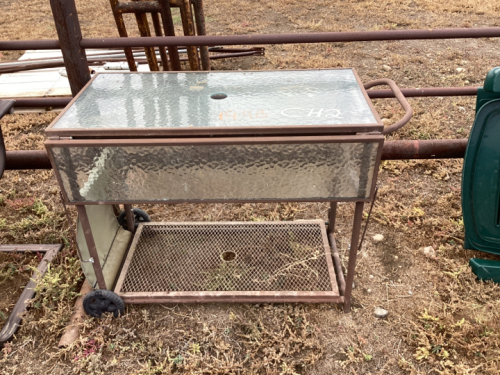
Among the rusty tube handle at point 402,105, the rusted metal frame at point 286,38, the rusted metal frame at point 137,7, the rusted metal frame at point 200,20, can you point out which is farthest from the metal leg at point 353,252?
the rusted metal frame at point 200,20

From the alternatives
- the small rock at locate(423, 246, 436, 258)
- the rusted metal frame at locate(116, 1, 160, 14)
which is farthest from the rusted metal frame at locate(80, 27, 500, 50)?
the small rock at locate(423, 246, 436, 258)

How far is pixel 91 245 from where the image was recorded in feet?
6.47

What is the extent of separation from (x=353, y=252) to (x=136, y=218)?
5.02ft

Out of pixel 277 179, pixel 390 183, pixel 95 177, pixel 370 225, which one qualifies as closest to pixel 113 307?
pixel 95 177

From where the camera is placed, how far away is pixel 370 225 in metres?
2.80

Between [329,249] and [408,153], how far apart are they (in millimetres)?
730

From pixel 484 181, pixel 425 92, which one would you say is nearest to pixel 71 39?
pixel 425 92

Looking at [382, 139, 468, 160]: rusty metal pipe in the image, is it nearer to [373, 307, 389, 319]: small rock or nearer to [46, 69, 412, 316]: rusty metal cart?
[46, 69, 412, 316]: rusty metal cart

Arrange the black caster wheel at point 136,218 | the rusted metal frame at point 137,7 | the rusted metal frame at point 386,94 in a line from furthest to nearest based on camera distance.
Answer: the rusted metal frame at point 137,7 → the black caster wheel at point 136,218 → the rusted metal frame at point 386,94

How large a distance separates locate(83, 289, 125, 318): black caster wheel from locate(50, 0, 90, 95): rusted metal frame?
115 cm

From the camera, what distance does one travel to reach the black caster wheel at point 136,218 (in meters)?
2.65

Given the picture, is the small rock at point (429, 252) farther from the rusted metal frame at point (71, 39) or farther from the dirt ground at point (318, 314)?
the rusted metal frame at point (71, 39)

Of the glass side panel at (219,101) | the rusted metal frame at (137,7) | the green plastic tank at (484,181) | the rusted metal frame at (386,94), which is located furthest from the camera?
the rusted metal frame at (137,7)

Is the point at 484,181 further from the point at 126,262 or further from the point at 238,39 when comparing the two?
the point at 126,262
